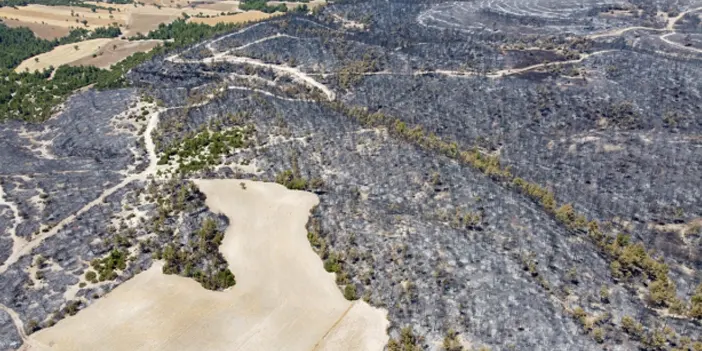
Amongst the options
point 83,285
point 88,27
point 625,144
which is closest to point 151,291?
point 83,285

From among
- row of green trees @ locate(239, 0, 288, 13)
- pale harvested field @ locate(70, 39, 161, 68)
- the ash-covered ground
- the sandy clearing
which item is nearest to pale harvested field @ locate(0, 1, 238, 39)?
row of green trees @ locate(239, 0, 288, 13)

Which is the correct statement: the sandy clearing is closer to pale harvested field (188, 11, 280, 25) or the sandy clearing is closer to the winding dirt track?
pale harvested field (188, 11, 280, 25)

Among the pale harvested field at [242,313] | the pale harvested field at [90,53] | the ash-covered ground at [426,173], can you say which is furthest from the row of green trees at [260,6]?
the pale harvested field at [242,313]

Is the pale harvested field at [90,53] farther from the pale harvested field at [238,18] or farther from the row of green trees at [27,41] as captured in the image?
the pale harvested field at [238,18]

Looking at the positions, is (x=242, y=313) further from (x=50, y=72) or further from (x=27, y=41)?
(x=27, y=41)

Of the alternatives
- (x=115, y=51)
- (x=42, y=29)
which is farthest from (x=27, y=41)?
(x=115, y=51)
